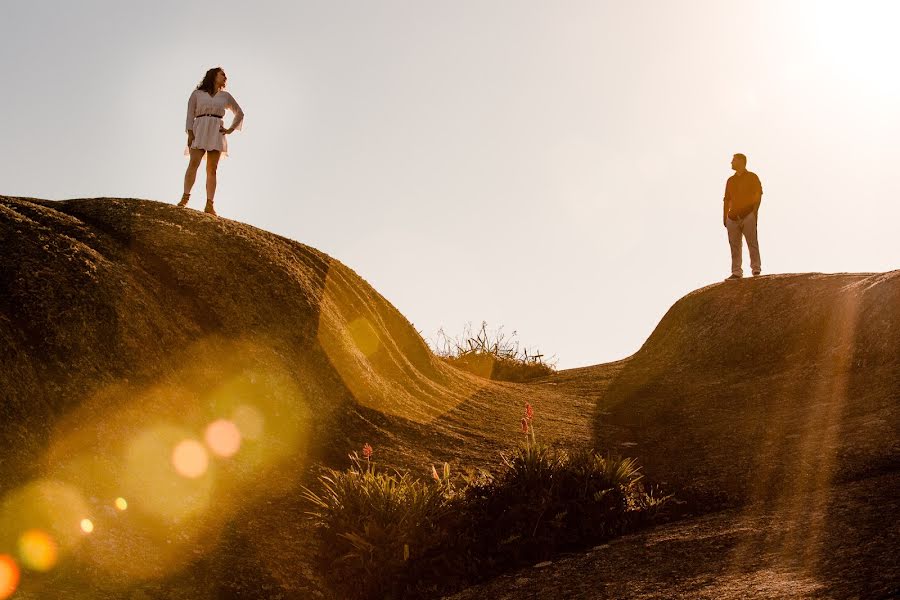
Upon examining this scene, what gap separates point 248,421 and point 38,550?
265cm

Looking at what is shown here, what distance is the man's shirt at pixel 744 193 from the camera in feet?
48.1

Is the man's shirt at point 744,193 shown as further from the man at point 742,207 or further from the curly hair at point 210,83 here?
the curly hair at point 210,83

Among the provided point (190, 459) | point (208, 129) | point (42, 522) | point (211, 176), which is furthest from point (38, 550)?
point (208, 129)

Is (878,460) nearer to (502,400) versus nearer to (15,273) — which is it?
(502,400)

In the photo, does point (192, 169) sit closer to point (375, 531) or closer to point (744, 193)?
point (375, 531)

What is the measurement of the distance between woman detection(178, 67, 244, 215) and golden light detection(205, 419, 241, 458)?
Result: 14.2 feet

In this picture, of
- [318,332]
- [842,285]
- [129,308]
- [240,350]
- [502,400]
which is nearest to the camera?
[129,308]

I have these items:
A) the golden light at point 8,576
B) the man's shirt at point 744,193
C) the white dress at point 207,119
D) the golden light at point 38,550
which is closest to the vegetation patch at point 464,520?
the golden light at point 38,550

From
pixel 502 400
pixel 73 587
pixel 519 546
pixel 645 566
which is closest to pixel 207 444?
pixel 73 587

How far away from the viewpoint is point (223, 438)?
22.5ft

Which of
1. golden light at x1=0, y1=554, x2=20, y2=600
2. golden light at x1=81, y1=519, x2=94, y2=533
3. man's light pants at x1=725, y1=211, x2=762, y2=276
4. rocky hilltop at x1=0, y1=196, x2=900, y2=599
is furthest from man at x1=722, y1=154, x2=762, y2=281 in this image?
golden light at x1=0, y1=554, x2=20, y2=600

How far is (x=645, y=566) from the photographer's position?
15.5ft

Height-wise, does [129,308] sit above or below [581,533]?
above

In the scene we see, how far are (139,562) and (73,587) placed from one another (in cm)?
51
